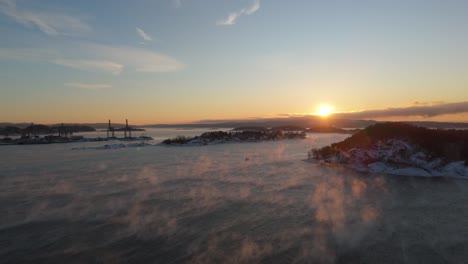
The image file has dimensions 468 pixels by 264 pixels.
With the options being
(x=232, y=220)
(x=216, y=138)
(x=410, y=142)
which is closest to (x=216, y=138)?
(x=216, y=138)

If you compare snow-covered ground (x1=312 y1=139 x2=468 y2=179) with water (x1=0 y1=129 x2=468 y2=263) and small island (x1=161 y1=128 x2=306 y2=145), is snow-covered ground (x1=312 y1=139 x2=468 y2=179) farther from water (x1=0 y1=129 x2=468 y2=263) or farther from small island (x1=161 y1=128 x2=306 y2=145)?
small island (x1=161 y1=128 x2=306 y2=145)

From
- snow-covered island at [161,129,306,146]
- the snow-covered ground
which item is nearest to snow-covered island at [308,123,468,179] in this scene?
the snow-covered ground

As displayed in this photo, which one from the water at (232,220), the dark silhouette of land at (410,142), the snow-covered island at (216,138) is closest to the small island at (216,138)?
the snow-covered island at (216,138)

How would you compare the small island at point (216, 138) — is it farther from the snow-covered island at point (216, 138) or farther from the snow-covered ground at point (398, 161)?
the snow-covered ground at point (398, 161)

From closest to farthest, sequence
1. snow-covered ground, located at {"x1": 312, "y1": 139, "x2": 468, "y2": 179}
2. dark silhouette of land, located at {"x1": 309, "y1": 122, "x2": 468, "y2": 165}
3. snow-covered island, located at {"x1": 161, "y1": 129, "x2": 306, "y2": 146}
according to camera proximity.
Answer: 1. snow-covered ground, located at {"x1": 312, "y1": 139, "x2": 468, "y2": 179}
2. dark silhouette of land, located at {"x1": 309, "y1": 122, "x2": 468, "y2": 165}
3. snow-covered island, located at {"x1": 161, "y1": 129, "x2": 306, "y2": 146}

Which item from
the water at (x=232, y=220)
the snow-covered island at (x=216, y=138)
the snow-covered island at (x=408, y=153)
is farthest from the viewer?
the snow-covered island at (x=216, y=138)

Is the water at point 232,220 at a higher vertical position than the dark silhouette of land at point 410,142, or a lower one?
lower
